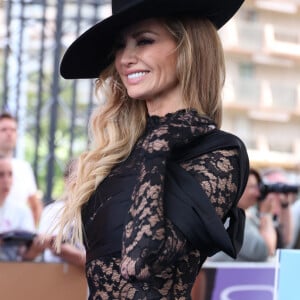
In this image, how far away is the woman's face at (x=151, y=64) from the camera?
176cm

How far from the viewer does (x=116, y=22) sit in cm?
179

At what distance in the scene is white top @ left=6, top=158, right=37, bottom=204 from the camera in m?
4.69

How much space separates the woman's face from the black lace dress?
0.21 ft

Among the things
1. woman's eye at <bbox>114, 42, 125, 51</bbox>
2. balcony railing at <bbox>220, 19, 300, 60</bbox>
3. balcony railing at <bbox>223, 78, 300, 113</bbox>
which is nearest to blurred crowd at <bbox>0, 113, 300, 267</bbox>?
woman's eye at <bbox>114, 42, 125, 51</bbox>

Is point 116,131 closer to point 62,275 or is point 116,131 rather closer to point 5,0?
point 62,275

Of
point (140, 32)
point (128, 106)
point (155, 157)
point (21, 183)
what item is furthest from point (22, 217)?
point (155, 157)

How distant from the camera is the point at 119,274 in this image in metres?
1.64

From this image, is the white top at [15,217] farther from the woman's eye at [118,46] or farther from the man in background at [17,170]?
the woman's eye at [118,46]

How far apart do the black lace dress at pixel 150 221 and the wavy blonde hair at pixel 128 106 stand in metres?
0.05

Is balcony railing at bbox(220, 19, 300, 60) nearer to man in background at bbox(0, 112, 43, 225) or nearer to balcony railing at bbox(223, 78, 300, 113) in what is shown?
balcony railing at bbox(223, 78, 300, 113)

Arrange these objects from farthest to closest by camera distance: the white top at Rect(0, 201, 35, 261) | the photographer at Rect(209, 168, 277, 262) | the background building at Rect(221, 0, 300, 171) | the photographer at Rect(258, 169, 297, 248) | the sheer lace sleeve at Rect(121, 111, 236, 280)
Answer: the background building at Rect(221, 0, 300, 171)
the photographer at Rect(258, 169, 297, 248)
the white top at Rect(0, 201, 35, 261)
the photographer at Rect(209, 168, 277, 262)
the sheer lace sleeve at Rect(121, 111, 236, 280)

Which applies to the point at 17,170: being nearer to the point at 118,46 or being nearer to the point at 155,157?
the point at 118,46

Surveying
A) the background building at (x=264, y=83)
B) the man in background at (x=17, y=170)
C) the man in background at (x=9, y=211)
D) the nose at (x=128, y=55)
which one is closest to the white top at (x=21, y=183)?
the man in background at (x=17, y=170)

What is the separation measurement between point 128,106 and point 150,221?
19.2 inches
